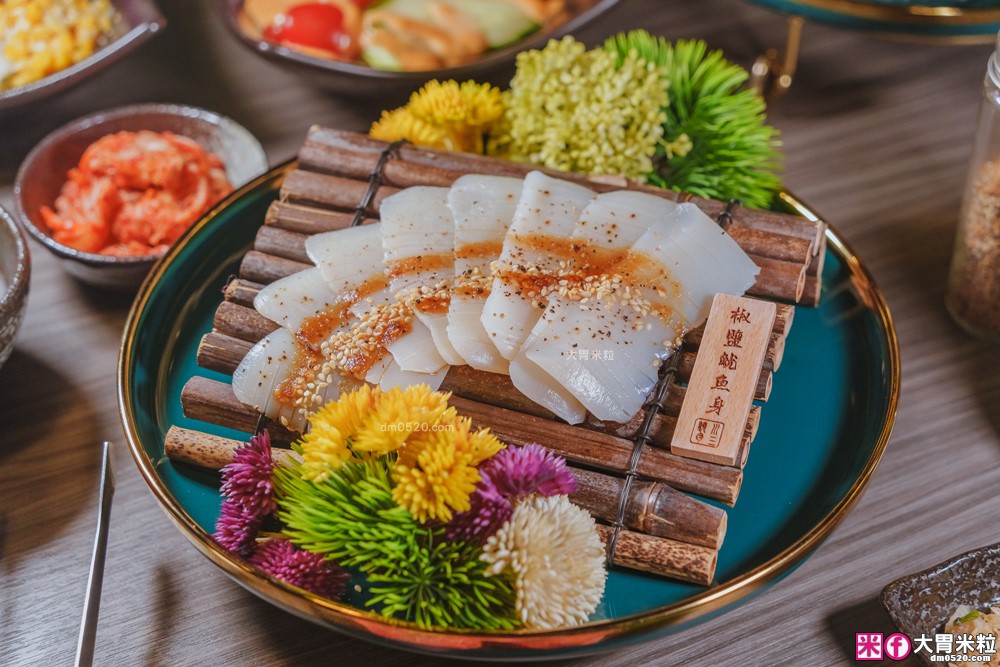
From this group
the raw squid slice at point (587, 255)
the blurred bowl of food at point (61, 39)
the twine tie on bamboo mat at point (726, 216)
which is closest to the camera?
the raw squid slice at point (587, 255)

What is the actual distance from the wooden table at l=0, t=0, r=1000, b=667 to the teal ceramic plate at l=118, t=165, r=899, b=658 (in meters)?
0.19

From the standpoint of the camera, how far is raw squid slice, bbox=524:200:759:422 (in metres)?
1.43

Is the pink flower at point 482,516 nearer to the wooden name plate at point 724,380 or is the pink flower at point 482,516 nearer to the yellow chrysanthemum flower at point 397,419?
the yellow chrysanthemum flower at point 397,419

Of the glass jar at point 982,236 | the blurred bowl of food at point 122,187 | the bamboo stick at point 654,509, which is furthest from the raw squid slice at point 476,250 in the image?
the glass jar at point 982,236

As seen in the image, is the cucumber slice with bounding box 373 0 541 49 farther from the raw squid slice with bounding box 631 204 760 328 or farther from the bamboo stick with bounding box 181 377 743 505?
the bamboo stick with bounding box 181 377 743 505

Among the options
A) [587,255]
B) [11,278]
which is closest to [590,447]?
[587,255]

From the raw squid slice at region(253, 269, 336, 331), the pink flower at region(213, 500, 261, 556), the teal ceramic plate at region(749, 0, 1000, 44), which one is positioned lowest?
the pink flower at region(213, 500, 261, 556)

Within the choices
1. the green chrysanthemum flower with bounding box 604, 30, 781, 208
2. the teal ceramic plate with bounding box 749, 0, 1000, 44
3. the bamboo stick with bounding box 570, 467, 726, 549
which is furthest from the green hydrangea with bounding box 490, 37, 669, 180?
the bamboo stick with bounding box 570, 467, 726, 549

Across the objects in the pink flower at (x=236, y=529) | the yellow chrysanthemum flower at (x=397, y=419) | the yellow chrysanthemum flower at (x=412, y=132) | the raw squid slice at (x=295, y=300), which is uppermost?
the yellow chrysanthemum flower at (x=412, y=132)

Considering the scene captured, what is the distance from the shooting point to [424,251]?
164 cm

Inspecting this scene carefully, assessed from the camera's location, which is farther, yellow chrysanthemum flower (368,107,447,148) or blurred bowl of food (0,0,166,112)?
blurred bowl of food (0,0,166,112)

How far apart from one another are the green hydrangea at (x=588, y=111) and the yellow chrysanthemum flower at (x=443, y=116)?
2.5 inches

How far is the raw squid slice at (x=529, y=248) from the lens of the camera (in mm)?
1467

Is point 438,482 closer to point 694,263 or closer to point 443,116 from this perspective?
point 694,263
